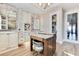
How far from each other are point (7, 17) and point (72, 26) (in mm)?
1279

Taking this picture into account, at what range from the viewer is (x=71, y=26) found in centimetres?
173

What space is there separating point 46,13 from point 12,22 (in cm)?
70

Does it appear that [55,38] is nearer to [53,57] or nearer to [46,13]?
[53,57]

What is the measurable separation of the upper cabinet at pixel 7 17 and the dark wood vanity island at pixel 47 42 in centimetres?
47

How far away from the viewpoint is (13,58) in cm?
169

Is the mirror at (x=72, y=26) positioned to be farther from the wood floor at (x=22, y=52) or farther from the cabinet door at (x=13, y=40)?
the cabinet door at (x=13, y=40)

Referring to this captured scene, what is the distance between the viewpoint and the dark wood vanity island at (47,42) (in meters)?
1.71

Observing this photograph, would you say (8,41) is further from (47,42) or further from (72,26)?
(72,26)

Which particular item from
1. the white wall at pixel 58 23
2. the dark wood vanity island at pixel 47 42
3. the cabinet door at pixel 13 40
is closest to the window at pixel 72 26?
the white wall at pixel 58 23

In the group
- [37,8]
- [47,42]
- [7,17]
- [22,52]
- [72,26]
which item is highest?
[37,8]

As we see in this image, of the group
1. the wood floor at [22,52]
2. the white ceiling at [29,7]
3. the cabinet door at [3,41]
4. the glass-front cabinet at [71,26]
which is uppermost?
the white ceiling at [29,7]

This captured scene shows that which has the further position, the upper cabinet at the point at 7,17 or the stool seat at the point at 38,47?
the stool seat at the point at 38,47

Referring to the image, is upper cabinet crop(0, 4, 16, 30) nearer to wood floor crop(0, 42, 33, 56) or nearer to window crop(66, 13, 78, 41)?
wood floor crop(0, 42, 33, 56)

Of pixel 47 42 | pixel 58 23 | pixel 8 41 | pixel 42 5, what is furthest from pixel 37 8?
pixel 8 41
